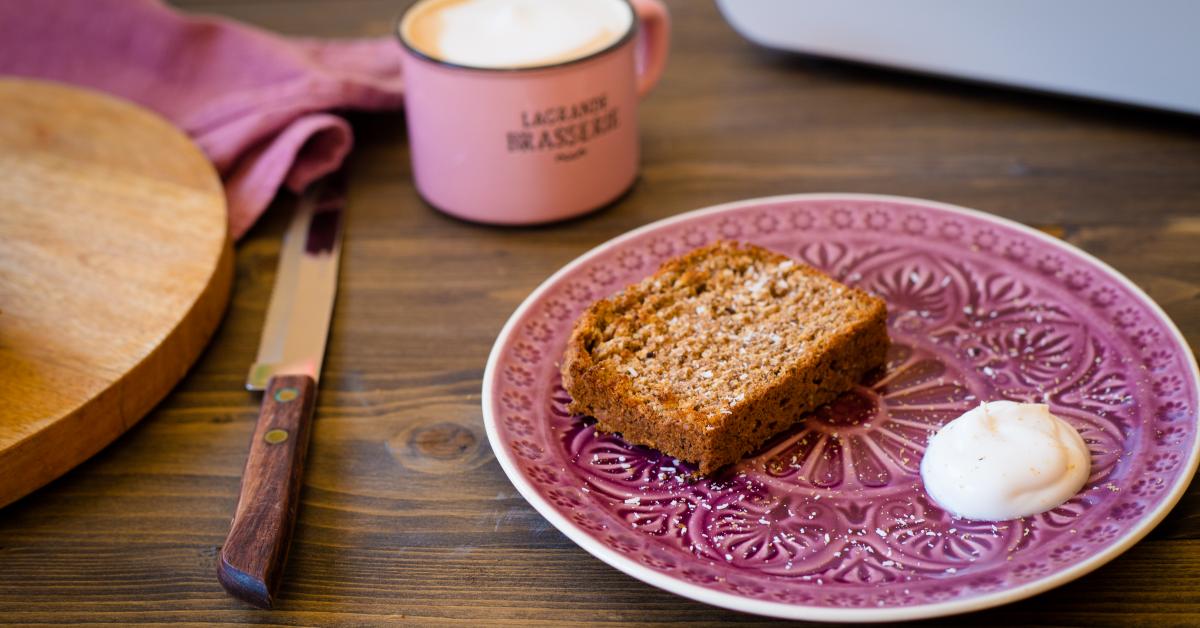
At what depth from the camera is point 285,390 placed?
1.11 metres

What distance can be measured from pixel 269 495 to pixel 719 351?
1.51 ft

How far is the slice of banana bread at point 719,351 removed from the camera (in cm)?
99

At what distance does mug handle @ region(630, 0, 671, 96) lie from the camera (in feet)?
5.06

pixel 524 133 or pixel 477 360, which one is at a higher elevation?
pixel 524 133

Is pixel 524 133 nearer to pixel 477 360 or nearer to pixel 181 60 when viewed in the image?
pixel 477 360

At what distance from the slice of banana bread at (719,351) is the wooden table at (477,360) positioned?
0.14 meters

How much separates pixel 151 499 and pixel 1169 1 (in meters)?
1.42

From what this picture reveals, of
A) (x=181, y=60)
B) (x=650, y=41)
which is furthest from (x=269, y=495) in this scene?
(x=181, y=60)

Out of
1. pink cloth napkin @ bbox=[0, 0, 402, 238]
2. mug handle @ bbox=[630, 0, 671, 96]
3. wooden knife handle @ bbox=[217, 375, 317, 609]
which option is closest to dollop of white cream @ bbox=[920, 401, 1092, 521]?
wooden knife handle @ bbox=[217, 375, 317, 609]

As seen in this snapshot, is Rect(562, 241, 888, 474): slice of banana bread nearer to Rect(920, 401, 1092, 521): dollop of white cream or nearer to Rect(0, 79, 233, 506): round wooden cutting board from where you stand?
Rect(920, 401, 1092, 521): dollop of white cream

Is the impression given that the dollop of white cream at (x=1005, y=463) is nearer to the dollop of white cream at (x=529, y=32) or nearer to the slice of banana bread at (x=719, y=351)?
the slice of banana bread at (x=719, y=351)

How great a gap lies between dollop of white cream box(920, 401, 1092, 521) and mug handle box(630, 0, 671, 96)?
2.52 feet

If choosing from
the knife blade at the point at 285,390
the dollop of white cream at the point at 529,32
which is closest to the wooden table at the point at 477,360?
the knife blade at the point at 285,390

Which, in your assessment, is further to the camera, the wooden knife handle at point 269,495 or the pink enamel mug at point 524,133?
the pink enamel mug at point 524,133
